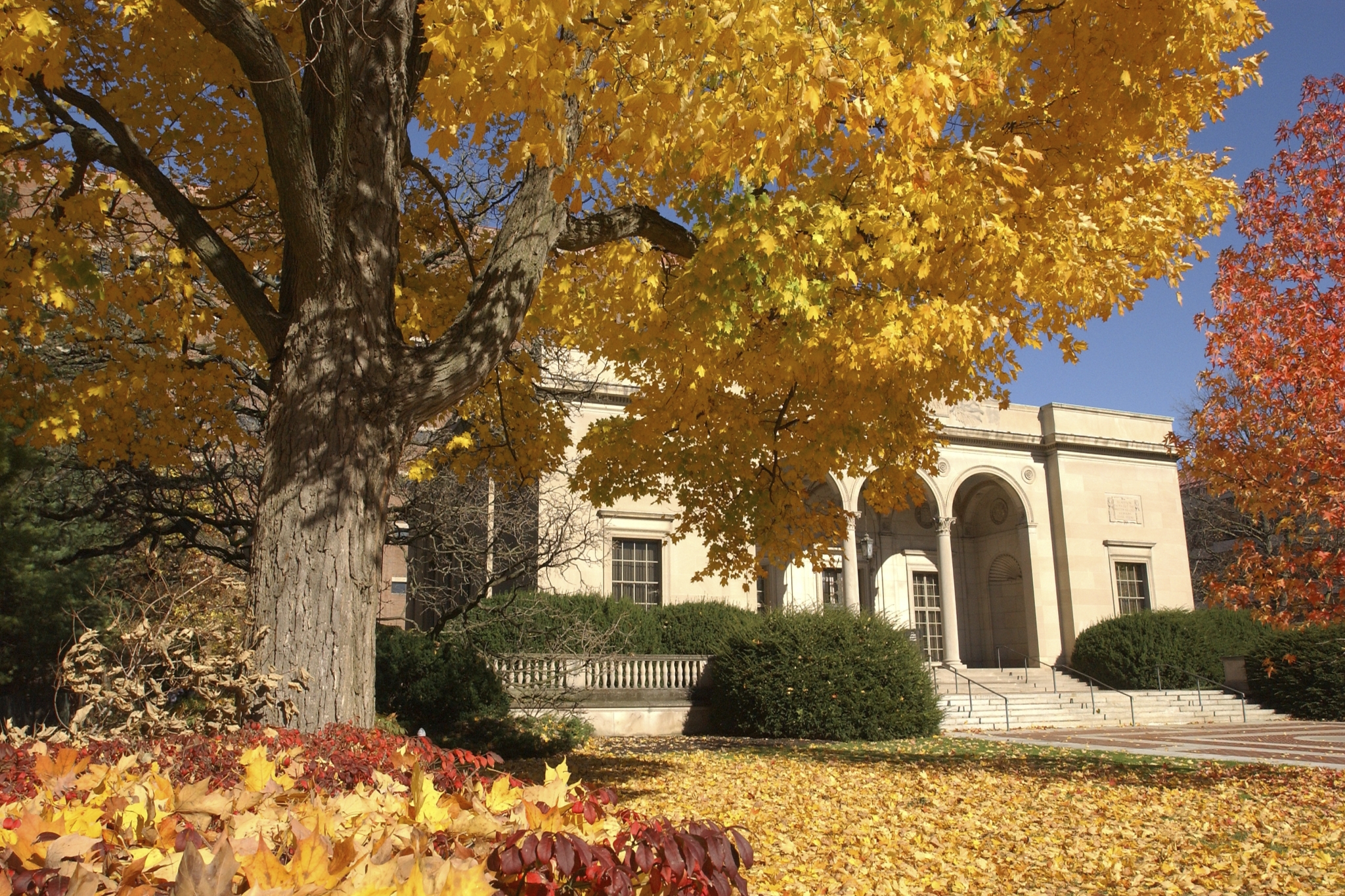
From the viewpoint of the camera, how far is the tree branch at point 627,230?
22.9ft

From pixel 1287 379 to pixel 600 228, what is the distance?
7029 mm

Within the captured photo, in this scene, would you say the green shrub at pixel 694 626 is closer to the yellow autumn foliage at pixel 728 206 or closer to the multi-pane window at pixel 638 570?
the multi-pane window at pixel 638 570

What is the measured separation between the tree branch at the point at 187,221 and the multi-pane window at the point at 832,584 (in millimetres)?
22009

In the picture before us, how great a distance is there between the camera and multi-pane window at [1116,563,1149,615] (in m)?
27.6

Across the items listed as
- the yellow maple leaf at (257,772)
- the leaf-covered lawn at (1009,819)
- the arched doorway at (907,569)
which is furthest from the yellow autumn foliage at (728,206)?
the arched doorway at (907,569)

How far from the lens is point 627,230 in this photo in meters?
7.37

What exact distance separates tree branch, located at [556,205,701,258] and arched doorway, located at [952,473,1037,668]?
71.9ft

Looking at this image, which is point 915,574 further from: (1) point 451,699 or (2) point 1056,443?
(1) point 451,699

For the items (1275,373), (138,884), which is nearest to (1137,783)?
(1275,373)

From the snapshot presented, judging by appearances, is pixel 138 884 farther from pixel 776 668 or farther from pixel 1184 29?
pixel 776 668

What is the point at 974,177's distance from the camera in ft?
20.8

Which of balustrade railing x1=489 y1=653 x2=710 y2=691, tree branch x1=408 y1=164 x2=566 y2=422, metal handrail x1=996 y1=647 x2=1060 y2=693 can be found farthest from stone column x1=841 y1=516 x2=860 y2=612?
tree branch x1=408 y1=164 x2=566 y2=422

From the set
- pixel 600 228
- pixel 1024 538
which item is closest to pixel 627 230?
pixel 600 228

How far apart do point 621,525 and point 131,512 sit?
1127cm
